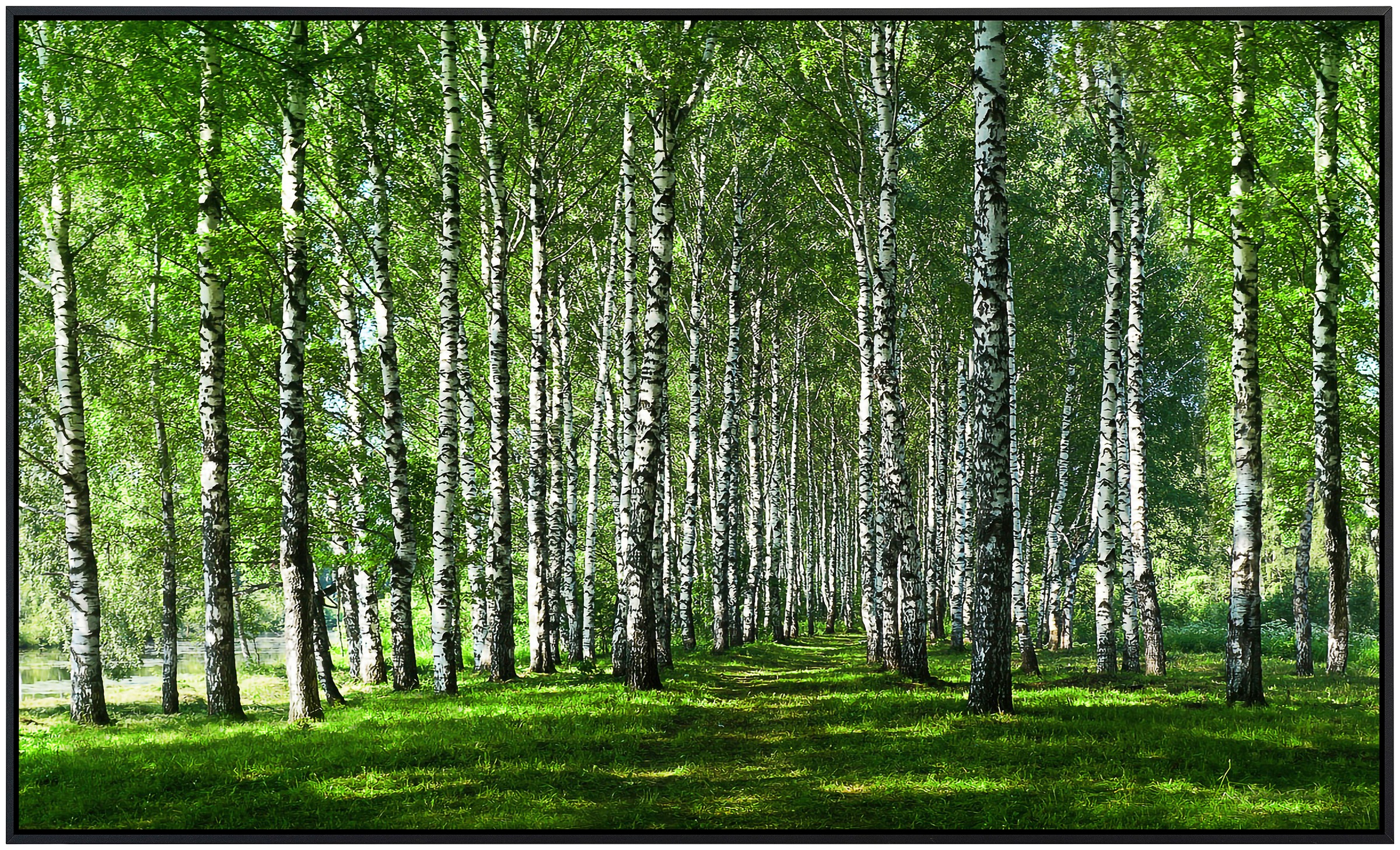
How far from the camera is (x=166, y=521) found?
1794 centimetres

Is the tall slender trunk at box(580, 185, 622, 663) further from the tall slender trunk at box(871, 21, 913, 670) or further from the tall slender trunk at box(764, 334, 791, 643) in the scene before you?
the tall slender trunk at box(764, 334, 791, 643)

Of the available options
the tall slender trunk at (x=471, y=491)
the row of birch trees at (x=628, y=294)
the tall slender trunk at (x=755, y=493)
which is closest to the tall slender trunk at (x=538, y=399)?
the row of birch trees at (x=628, y=294)

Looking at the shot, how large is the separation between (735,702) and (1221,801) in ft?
21.2

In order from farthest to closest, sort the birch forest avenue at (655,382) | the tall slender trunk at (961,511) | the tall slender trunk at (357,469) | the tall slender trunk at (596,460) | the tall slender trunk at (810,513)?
1. the tall slender trunk at (810,513)
2. the tall slender trunk at (961,511)
3. the tall slender trunk at (596,460)
4. the tall slender trunk at (357,469)
5. the birch forest avenue at (655,382)

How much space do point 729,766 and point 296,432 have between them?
646 centimetres

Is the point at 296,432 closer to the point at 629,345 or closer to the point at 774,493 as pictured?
the point at 629,345

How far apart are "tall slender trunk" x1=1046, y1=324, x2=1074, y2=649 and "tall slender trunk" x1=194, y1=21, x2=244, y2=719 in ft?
56.5

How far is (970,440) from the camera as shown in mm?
24344

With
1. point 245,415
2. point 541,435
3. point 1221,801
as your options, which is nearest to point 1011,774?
point 1221,801

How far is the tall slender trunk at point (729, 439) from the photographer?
1966cm

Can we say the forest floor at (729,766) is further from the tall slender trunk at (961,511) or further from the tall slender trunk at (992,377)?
the tall slender trunk at (961,511)

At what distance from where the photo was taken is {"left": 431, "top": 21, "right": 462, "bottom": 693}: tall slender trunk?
487 inches


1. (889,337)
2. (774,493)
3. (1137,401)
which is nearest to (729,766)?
(889,337)

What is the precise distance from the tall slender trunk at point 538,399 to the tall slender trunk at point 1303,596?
14.2 meters
